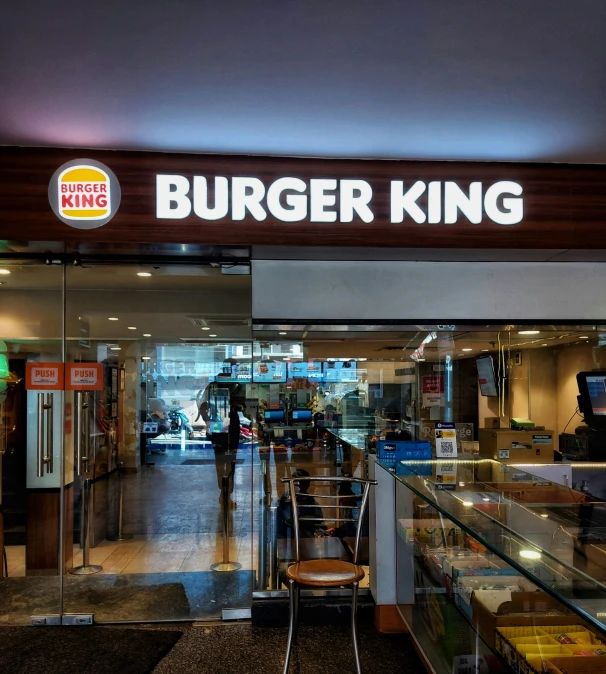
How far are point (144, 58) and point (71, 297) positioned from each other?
251 cm

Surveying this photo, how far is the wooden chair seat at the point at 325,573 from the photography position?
2.71m

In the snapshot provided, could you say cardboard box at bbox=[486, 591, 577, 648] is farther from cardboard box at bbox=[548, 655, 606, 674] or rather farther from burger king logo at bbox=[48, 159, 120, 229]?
burger king logo at bbox=[48, 159, 120, 229]

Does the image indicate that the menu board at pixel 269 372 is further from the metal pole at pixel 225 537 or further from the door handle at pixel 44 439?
the door handle at pixel 44 439

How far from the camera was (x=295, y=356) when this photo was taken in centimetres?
396

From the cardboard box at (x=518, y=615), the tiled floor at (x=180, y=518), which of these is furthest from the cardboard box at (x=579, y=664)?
the tiled floor at (x=180, y=518)

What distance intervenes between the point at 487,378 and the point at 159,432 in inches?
93.3

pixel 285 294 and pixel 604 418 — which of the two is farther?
pixel 604 418

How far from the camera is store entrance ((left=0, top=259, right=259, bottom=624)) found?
4117 millimetres

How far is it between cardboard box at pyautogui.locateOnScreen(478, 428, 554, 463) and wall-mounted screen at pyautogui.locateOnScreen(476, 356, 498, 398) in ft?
0.86

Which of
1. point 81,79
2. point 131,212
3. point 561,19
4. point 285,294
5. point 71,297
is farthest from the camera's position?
point 71,297

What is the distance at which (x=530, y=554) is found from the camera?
5.69 ft

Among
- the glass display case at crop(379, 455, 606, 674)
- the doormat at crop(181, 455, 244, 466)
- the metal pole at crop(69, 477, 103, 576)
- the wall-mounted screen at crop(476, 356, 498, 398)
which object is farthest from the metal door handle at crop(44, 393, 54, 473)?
the wall-mounted screen at crop(476, 356, 498, 398)

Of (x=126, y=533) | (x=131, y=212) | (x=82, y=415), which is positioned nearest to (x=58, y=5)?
(x=131, y=212)

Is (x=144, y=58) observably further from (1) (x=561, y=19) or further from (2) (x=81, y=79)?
(1) (x=561, y=19)
